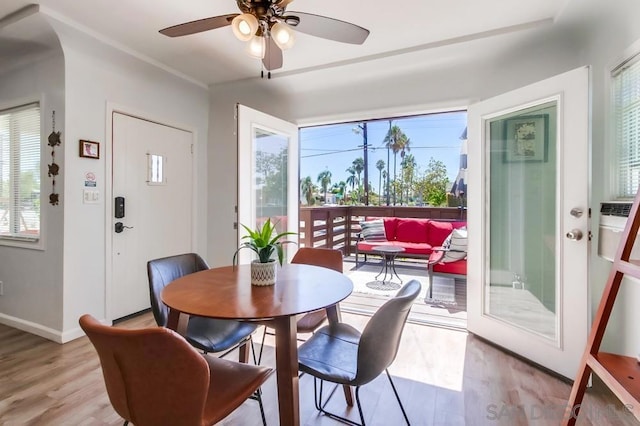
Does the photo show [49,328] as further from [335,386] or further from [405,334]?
[405,334]

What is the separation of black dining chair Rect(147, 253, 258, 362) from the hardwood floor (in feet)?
1.29

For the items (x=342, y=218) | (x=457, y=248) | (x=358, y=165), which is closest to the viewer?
(x=457, y=248)

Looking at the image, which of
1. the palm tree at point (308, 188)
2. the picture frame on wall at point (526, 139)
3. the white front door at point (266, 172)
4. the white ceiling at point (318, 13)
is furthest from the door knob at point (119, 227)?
the palm tree at point (308, 188)

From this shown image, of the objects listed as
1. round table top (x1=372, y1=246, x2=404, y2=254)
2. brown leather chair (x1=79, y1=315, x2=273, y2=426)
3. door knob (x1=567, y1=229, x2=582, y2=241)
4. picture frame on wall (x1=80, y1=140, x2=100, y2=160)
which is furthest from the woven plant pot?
round table top (x1=372, y1=246, x2=404, y2=254)

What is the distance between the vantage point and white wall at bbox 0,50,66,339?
2545mm

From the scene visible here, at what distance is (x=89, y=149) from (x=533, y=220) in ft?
11.6

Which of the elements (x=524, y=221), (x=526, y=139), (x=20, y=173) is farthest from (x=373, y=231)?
(x=20, y=173)

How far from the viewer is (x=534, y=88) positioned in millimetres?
2154

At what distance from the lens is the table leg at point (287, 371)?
1255 millimetres

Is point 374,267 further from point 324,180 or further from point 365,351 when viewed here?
point 365,351

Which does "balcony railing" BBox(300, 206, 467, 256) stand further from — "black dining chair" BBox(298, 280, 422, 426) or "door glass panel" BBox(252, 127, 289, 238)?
"black dining chair" BBox(298, 280, 422, 426)

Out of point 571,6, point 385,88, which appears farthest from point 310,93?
point 571,6

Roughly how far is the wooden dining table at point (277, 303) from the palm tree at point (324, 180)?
6336 mm

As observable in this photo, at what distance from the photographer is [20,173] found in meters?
2.88
